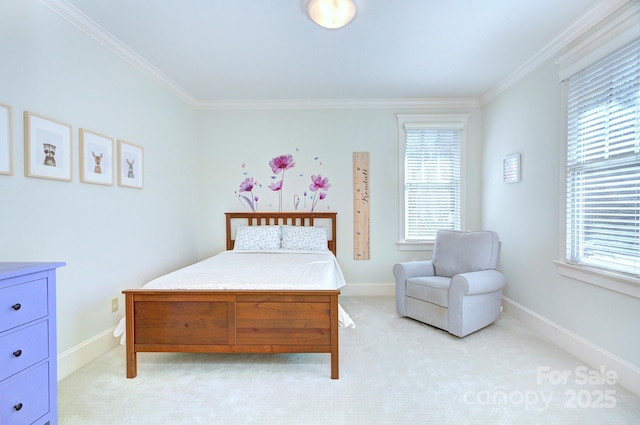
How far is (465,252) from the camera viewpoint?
10.4 feet

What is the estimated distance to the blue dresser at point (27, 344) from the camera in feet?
4.33

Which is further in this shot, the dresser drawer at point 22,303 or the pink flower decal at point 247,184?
the pink flower decal at point 247,184

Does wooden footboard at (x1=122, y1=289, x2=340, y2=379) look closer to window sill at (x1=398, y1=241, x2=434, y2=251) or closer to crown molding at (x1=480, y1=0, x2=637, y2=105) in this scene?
window sill at (x1=398, y1=241, x2=434, y2=251)

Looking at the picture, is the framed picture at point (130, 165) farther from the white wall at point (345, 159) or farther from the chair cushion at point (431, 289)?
the chair cushion at point (431, 289)

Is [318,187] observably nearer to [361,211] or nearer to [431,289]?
[361,211]

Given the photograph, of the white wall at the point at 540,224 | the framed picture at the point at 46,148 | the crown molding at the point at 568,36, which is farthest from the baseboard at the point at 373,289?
the framed picture at the point at 46,148

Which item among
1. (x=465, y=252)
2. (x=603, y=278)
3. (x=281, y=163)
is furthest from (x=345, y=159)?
(x=603, y=278)

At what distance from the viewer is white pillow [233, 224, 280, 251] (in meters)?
3.82

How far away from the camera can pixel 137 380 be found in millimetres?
2109

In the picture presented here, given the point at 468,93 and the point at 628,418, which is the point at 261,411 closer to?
the point at 628,418

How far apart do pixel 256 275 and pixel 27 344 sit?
1338 mm

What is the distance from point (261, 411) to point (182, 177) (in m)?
2.97

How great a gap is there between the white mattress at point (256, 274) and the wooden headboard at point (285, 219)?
0.71m

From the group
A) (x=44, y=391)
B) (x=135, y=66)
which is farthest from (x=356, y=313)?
(x=135, y=66)
